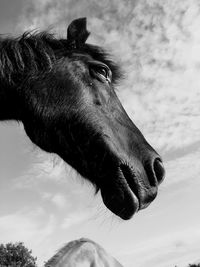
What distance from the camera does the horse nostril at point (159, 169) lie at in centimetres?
251

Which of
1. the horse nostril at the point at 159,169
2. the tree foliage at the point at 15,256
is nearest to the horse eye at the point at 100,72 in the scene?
the horse nostril at the point at 159,169

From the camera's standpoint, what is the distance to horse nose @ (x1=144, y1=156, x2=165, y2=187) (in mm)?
2443

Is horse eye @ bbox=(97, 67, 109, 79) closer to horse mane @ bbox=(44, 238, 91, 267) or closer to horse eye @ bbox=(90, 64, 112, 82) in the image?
horse eye @ bbox=(90, 64, 112, 82)

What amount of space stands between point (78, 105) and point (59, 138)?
1.13 feet

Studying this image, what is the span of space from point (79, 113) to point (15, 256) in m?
35.1

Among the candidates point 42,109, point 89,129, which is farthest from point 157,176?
point 42,109

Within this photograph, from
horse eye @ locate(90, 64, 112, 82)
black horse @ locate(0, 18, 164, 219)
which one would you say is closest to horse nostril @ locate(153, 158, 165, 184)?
black horse @ locate(0, 18, 164, 219)

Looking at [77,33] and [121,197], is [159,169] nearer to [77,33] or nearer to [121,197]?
[121,197]

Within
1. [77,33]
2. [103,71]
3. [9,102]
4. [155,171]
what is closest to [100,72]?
[103,71]

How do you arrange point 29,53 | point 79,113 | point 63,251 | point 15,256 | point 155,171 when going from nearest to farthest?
point 155,171, point 79,113, point 29,53, point 63,251, point 15,256

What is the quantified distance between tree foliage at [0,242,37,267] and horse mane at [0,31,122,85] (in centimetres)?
3330

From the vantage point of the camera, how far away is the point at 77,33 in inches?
137

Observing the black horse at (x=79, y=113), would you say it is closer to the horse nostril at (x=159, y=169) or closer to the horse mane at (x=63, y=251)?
the horse nostril at (x=159, y=169)

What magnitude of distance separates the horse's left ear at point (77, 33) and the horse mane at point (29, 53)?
47 millimetres
